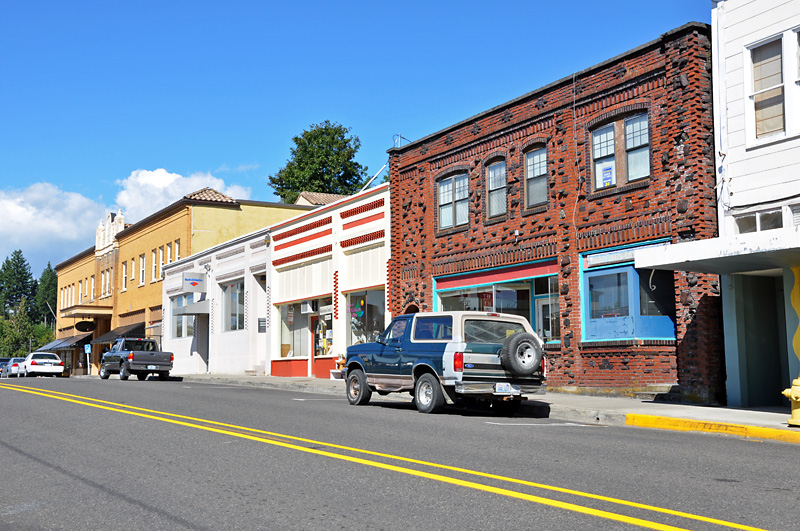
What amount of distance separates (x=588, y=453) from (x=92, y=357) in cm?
5789

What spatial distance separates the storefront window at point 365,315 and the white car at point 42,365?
21664mm

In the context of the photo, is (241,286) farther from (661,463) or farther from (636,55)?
(661,463)

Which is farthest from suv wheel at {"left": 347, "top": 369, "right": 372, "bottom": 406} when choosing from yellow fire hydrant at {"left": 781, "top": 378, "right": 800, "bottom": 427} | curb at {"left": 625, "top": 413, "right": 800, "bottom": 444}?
yellow fire hydrant at {"left": 781, "top": 378, "right": 800, "bottom": 427}

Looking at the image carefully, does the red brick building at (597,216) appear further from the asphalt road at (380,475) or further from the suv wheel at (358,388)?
the suv wheel at (358,388)

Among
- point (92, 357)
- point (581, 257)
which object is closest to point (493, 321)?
point (581, 257)

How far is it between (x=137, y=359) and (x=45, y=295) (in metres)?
133

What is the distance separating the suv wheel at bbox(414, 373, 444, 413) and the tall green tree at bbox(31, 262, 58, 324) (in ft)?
492

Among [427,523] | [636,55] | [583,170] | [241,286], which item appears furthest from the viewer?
[241,286]

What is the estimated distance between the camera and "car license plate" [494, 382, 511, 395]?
15.1 meters

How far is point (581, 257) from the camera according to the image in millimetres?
19875

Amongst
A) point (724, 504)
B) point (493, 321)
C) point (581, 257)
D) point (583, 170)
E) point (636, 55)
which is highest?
point (636, 55)

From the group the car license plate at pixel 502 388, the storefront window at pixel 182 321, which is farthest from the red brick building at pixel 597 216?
the storefront window at pixel 182 321

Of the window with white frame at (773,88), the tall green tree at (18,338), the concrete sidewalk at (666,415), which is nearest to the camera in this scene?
the concrete sidewalk at (666,415)

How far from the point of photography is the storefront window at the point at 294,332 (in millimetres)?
32781
